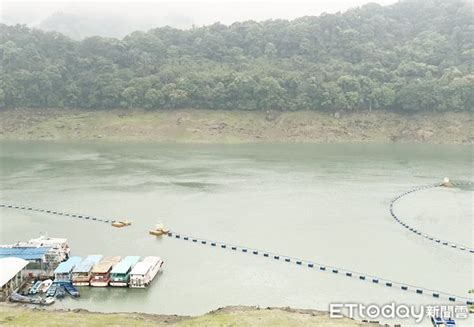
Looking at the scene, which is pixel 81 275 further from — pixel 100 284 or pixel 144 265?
pixel 144 265

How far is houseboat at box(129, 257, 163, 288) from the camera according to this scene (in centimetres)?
2114

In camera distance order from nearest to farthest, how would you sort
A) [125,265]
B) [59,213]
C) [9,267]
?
1. [9,267]
2. [125,265]
3. [59,213]

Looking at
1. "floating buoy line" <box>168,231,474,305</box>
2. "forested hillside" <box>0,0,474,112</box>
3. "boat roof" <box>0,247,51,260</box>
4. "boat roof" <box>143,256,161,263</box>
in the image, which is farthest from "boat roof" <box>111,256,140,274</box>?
"forested hillside" <box>0,0,474,112</box>

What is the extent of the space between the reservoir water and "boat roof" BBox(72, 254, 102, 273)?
912mm

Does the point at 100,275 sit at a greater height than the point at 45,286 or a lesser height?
greater

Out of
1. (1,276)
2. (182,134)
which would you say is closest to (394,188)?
(1,276)

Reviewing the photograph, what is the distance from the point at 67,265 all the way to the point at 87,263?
0.78 m

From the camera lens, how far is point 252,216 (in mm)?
31516

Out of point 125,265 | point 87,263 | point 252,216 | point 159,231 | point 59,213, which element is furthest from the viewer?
point 59,213

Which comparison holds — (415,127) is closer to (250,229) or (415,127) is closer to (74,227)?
(250,229)

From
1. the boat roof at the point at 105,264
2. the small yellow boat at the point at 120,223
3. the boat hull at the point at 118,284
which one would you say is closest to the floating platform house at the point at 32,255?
the boat roof at the point at 105,264

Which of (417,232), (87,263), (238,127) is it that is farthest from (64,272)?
(238,127)

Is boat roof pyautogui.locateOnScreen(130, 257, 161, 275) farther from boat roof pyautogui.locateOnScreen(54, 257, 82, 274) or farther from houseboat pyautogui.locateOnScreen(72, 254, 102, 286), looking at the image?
boat roof pyautogui.locateOnScreen(54, 257, 82, 274)

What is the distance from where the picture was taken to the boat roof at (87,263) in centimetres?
2162
